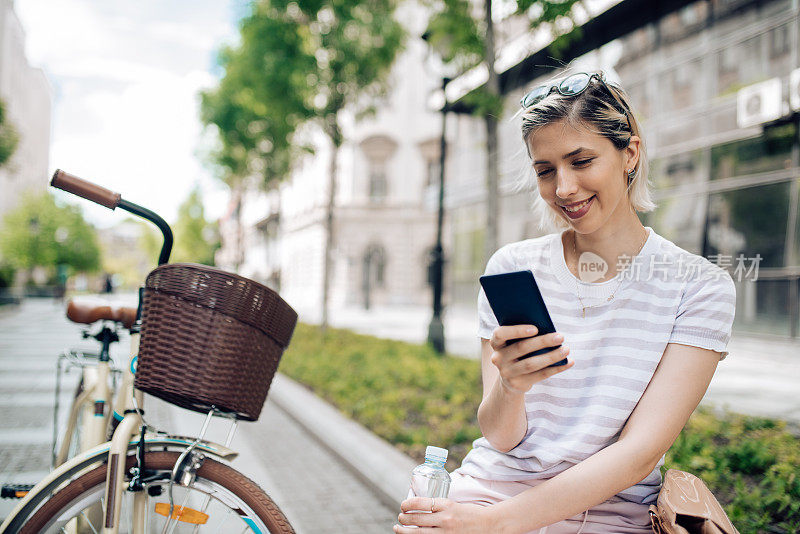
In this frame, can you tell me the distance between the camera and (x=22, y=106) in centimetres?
6288

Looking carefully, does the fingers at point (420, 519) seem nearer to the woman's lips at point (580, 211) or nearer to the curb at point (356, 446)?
the woman's lips at point (580, 211)

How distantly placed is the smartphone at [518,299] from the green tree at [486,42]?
5.16 metres

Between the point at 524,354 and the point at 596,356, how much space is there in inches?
14.2

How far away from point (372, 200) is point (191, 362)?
34370mm

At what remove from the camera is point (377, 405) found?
Answer: 20.1 feet

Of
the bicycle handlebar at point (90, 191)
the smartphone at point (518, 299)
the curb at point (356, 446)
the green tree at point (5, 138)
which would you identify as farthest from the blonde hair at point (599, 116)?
the green tree at point (5, 138)

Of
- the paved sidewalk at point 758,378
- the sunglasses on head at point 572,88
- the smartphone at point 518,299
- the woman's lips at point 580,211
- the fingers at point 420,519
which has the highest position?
the sunglasses on head at point 572,88

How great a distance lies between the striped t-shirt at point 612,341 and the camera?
139cm

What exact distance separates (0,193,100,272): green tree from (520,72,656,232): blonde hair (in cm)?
3570

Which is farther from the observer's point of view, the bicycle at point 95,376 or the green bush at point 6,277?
the green bush at point 6,277

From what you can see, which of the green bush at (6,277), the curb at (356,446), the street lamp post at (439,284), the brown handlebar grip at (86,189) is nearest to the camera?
the brown handlebar grip at (86,189)

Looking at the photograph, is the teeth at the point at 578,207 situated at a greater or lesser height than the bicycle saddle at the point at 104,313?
greater

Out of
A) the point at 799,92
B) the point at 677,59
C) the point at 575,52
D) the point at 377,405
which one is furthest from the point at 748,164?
the point at 377,405

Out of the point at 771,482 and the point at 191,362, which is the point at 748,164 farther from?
the point at 191,362
